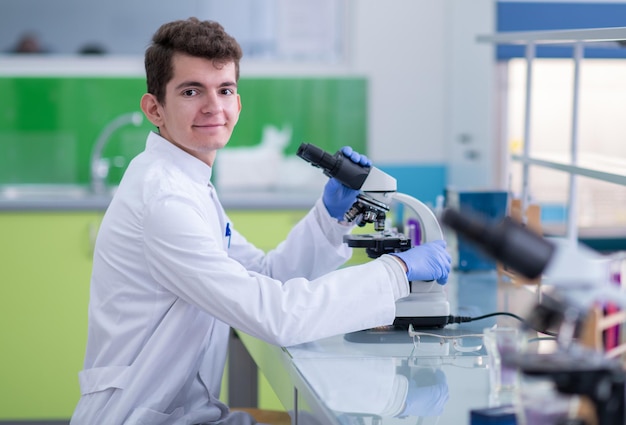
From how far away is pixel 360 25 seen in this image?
181 inches

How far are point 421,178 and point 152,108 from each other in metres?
2.70

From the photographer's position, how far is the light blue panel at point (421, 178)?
466cm

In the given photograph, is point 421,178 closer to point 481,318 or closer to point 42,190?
point 42,190

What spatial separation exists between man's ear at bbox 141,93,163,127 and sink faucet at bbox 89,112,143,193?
7.62ft

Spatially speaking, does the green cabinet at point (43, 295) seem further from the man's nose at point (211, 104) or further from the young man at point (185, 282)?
the man's nose at point (211, 104)

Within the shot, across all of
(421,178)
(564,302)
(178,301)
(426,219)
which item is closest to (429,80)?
(421,178)

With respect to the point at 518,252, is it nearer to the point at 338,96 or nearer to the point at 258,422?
the point at 258,422

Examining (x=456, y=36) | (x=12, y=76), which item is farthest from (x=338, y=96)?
(x=12, y=76)

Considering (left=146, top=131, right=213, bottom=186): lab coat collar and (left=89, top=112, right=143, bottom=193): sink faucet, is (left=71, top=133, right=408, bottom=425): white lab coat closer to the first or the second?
(left=146, top=131, right=213, bottom=186): lab coat collar

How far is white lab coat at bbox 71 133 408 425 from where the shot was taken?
1.81 m

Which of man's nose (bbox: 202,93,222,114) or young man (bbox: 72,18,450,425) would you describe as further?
man's nose (bbox: 202,93,222,114)

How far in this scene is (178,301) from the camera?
194 centimetres

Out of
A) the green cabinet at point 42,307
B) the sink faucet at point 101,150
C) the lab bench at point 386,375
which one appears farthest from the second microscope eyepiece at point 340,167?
the sink faucet at point 101,150

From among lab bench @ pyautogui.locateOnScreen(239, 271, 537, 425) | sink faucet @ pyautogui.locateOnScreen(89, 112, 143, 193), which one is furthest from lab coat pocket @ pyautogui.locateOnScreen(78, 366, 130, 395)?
sink faucet @ pyautogui.locateOnScreen(89, 112, 143, 193)
